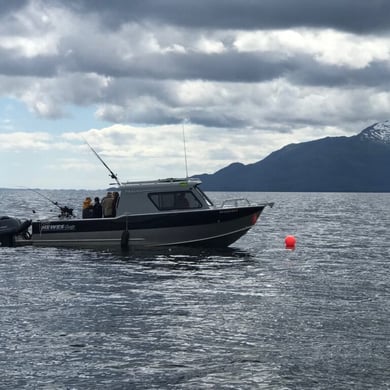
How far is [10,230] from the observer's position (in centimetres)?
3419

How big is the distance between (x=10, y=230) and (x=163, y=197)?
326 inches

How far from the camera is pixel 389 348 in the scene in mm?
14125

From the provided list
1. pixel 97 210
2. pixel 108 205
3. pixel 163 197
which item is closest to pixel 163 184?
pixel 163 197

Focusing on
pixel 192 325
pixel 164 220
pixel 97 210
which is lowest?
pixel 192 325

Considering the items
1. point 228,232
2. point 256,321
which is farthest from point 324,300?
point 228,232

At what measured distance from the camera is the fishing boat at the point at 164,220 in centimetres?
3228

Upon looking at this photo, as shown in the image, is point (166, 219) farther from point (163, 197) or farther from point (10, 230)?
point (10, 230)

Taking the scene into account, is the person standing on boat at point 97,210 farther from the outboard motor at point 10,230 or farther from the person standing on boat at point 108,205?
the outboard motor at point 10,230

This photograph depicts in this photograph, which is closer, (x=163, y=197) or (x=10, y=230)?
(x=163, y=197)

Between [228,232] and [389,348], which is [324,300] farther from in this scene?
[228,232]

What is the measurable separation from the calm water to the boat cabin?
388 cm

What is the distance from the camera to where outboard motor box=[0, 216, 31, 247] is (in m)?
34.2

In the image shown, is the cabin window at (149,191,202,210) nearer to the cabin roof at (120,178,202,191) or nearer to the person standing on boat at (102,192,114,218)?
the cabin roof at (120,178,202,191)

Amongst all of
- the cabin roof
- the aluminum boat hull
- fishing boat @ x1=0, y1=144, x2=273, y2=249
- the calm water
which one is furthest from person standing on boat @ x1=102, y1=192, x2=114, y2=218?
the calm water
